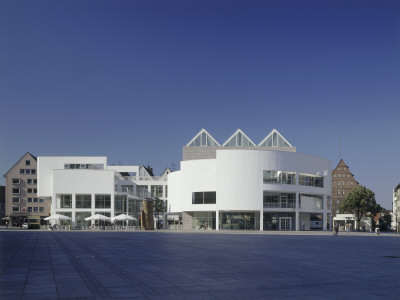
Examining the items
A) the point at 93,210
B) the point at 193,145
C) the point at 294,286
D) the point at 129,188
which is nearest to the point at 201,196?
the point at 193,145

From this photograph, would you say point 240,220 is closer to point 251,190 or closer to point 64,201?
point 251,190

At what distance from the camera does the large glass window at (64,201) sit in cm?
9862

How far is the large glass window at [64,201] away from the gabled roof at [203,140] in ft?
86.3

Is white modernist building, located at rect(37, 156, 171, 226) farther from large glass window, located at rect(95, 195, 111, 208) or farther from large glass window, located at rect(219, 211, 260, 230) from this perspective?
large glass window, located at rect(219, 211, 260, 230)

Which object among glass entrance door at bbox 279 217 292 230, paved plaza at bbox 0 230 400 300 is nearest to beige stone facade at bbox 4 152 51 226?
glass entrance door at bbox 279 217 292 230

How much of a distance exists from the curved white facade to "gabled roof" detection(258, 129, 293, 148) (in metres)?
9.91

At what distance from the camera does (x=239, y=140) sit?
309 ft

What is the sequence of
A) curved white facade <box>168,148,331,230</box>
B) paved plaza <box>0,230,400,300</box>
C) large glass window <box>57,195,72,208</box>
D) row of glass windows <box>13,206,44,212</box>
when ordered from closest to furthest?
1. paved plaza <box>0,230,400,300</box>
2. curved white facade <box>168,148,331,230</box>
3. large glass window <box>57,195,72,208</box>
4. row of glass windows <box>13,206,44,212</box>

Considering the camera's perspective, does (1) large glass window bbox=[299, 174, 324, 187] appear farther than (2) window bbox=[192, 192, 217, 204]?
Yes

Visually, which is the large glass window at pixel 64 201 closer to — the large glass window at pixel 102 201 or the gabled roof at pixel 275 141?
the large glass window at pixel 102 201

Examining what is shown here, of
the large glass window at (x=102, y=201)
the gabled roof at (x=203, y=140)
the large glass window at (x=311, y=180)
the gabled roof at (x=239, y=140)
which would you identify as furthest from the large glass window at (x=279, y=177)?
the large glass window at (x=102, y=201)

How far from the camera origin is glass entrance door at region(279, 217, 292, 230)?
8268 cm

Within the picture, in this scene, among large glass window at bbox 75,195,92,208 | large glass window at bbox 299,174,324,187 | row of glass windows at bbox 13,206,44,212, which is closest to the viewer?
large glass window at bbox 299,174,324,187

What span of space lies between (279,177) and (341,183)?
67.0 m
